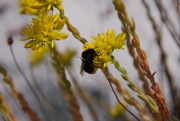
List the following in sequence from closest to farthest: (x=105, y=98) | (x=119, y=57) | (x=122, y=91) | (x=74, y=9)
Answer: (x=122, y=91)
(x=105, y=98)
(x=119, y=57)
(x=74, y=9)

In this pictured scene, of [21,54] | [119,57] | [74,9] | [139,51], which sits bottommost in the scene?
[139,51]

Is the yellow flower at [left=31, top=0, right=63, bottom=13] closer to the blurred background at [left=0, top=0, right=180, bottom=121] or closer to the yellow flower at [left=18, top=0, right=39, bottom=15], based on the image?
the yellow flower at [left=18, top=0, right=39, bottom=15]

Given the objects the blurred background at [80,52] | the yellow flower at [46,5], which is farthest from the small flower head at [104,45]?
the blurred background at [80,52]

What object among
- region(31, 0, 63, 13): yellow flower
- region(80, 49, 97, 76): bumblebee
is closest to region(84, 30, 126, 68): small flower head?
region(80, 49, 97, 76): bumblebee

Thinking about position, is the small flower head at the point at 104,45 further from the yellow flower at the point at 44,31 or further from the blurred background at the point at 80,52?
the blurred background at the point at 80,52

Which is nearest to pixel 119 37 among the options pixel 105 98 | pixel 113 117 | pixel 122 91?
pixel 122 91

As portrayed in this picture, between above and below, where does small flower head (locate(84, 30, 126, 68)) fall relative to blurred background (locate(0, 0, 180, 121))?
below

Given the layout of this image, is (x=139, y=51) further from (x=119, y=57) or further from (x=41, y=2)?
(x=119, y=57)
